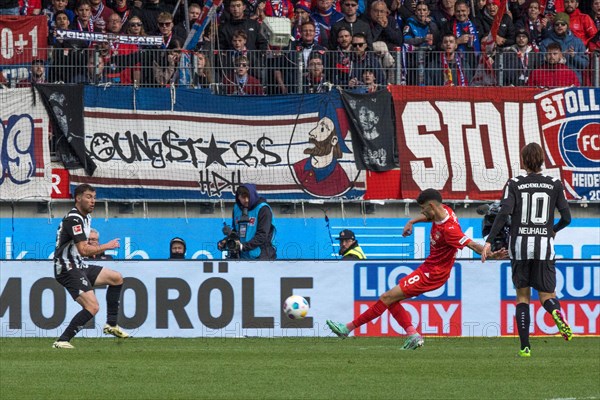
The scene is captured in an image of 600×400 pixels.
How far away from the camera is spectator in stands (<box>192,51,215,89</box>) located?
20.5 m

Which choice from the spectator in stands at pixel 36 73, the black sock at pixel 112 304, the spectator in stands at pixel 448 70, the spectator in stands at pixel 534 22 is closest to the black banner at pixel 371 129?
the spectator in stands at pixel 448 70

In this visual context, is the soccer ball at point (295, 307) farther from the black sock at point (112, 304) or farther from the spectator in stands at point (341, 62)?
the spectator in stands at point (341, 62)

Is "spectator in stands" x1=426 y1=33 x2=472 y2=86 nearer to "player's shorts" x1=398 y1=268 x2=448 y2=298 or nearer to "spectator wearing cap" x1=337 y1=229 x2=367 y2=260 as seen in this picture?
"spectator wearing cap" x1=337 y1=229 x2=367 y2=260

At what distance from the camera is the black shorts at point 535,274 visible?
42.0ft

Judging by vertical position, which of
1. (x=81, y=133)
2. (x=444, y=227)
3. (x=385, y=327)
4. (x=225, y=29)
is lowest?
(x=385, y=327)

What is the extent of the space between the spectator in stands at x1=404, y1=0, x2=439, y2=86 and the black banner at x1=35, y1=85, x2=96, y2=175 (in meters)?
5.35

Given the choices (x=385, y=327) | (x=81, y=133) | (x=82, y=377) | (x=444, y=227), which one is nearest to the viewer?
(x=82, y=377)

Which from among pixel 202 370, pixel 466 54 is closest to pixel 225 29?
pixel 466 54

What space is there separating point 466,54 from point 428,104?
3.34ft

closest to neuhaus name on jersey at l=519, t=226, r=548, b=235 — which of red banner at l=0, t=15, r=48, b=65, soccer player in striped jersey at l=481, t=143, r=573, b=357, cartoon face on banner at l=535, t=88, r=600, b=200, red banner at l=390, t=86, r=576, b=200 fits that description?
soccer player in striped jersey at l=481, t=143, r=573, b=357

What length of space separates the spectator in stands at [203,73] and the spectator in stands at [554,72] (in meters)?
5.33

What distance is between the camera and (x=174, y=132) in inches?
812

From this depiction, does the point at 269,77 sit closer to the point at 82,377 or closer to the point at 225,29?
the point at 225,29

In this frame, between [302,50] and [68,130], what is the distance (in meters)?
3.93
